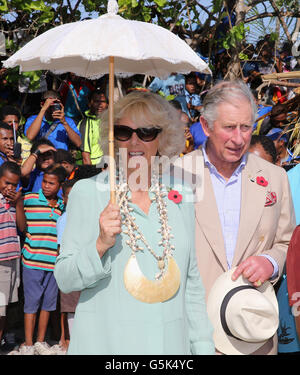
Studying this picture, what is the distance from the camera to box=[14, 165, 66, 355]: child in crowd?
5.90 metres

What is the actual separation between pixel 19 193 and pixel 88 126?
1.39 metres

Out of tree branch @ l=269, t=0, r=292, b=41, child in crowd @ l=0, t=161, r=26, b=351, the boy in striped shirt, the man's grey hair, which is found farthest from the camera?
tree branch @ l=269, t=0, r=292, b=41

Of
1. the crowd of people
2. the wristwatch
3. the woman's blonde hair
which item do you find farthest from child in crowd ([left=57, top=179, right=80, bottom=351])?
the woman's blonde hair

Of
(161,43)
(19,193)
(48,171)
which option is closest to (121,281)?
(161,43)

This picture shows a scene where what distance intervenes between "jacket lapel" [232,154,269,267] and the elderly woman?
29.5 inches

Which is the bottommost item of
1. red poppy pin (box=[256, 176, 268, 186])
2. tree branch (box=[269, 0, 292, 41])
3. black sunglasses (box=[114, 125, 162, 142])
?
red poppy pin (box=[256, 176, 268, 186])

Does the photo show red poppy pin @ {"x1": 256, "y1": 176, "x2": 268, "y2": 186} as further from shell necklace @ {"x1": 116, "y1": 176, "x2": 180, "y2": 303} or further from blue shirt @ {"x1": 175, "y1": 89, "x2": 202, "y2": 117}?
blue shirt @ {"x1": 175, "y1": 89, "x2": 202, "y2": 117}

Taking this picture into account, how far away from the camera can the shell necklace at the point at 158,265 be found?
8.19 ft

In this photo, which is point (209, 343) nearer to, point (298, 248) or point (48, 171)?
point (298, 248)

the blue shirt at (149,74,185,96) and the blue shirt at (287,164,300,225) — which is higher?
the blue shirt at (149,74,185,96)

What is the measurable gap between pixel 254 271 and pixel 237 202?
473 millimetres

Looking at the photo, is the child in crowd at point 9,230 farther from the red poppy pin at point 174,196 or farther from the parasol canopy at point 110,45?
the red poppy pin at point 174,196

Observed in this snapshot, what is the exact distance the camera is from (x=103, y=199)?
260cm

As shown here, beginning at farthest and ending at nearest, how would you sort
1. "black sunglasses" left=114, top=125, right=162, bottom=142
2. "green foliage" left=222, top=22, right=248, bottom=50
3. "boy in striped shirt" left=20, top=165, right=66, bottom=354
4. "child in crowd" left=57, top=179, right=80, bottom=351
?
"green foliage" left=222, top=22, right=248, bottom=50 → "boy in striped shirt" left=20, top=165, right=66, bottom=354 → "child in crowd" left=57, top=179, right=80, bottom=351 → "black sunglasses" left=114, top=125, right=162, bottom=142
